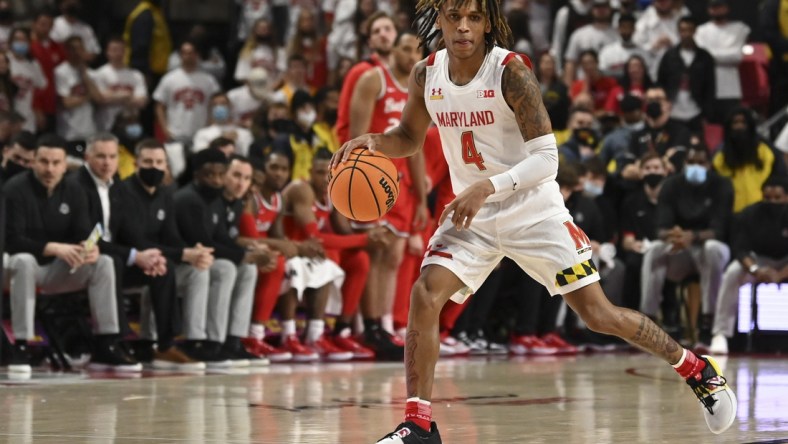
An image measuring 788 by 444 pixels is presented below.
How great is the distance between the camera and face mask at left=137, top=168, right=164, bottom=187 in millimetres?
10297

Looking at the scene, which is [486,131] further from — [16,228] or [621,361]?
[621,361]

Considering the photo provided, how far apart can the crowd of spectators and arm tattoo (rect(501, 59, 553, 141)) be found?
4572 millimetres

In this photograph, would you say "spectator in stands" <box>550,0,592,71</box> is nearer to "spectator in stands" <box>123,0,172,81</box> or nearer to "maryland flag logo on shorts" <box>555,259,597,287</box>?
"spectator in stands" <box>123,0,172,81</box>

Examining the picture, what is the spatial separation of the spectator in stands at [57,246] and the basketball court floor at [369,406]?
501 millimetres

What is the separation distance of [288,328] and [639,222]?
4.00m

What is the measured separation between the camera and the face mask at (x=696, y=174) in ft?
42.0

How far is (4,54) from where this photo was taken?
1348 cm

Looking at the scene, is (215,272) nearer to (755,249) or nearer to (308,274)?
(308,274)

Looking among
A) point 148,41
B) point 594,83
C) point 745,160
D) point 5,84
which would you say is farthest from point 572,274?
point 148,41

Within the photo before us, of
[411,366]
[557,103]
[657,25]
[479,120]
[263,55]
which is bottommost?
[411,366]

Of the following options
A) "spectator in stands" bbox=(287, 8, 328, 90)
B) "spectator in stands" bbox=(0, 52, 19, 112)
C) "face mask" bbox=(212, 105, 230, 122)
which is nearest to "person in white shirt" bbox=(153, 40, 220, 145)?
"face mask" bbox=(212, 105, 230, 122)

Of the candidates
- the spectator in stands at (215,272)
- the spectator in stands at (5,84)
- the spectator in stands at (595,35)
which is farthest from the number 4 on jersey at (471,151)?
the spectator in stands at (595,35)

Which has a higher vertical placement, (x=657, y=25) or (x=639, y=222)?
(x=657, y=25)

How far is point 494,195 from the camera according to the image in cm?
562
